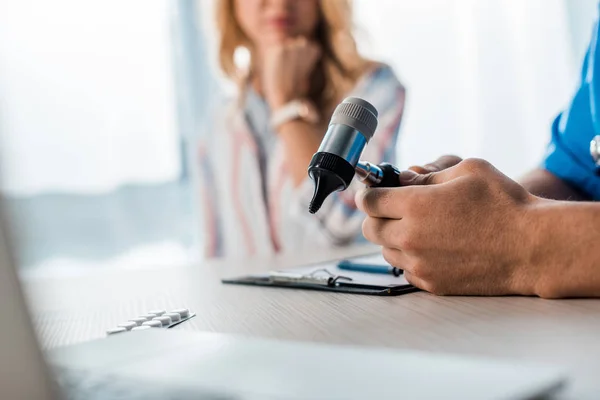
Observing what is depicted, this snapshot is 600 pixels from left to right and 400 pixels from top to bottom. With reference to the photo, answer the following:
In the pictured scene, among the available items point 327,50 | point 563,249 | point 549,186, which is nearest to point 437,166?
point 563,249

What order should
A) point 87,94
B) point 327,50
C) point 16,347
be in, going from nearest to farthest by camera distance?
point 16,347 < point 87,94 < point 327,50

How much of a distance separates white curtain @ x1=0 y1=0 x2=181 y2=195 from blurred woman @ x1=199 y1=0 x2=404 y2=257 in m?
0.19

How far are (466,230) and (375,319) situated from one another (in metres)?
0.14

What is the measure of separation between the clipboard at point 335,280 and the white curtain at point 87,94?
1170 mm

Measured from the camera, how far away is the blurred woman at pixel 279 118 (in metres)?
2.21

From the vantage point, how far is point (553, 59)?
271 cm

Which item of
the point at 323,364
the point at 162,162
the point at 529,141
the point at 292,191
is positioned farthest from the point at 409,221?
the point at 529,141

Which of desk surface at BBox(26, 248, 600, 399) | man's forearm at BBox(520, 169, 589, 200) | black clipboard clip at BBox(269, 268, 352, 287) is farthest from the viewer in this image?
man's forearm at BBox(520, 169, 589, 200)

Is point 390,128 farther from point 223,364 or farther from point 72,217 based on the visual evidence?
point 223,364

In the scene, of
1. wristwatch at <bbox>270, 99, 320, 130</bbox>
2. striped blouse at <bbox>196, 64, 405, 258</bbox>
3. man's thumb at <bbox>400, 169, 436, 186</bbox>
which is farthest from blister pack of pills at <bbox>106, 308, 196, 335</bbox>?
wristwatch at <bbox>270, 99, 320, 130</bbox>

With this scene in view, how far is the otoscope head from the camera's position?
2.29 ft

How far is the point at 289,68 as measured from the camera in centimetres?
227

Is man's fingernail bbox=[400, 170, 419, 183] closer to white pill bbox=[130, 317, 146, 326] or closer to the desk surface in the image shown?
the desk surface

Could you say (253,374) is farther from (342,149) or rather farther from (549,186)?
(549,186)
